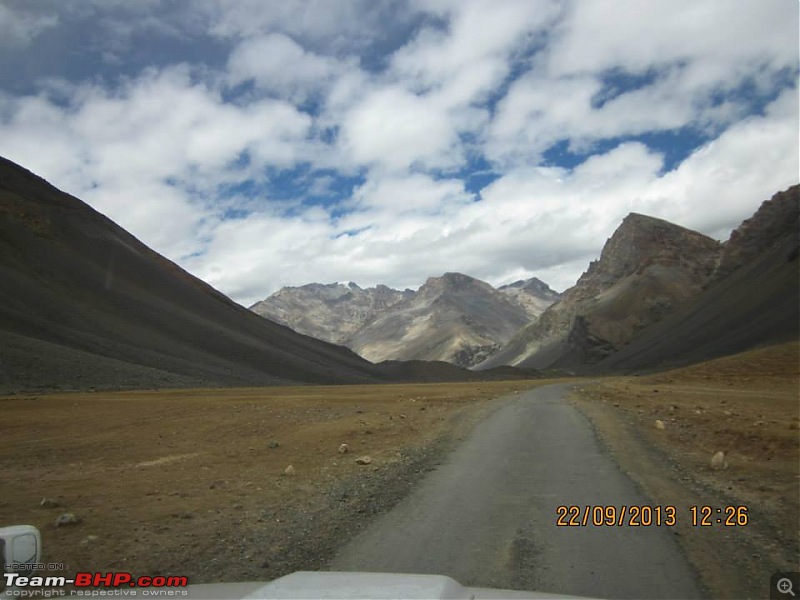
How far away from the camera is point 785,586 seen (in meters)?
6.20

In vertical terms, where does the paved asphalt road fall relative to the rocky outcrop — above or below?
below

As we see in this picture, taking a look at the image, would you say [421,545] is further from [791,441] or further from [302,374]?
[302,374]

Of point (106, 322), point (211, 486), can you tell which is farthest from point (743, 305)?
point (211, 486)

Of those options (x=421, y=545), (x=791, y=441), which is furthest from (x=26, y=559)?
(x=791, y=441)

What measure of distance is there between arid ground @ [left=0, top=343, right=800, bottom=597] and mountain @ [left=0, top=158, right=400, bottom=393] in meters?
40.7

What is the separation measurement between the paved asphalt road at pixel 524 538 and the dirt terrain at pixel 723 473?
0.42 metres

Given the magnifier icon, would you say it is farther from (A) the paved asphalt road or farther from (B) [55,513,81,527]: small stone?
(B) [55,513,81,527]: small stone

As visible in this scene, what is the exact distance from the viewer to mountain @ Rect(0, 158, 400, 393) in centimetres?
6425

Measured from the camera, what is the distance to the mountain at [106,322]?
64250 millimetres

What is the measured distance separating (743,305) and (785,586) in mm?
118502

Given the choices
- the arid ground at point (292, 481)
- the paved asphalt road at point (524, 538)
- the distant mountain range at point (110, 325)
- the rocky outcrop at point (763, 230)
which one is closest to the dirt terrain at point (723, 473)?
the arid ground at point (292, 481)
